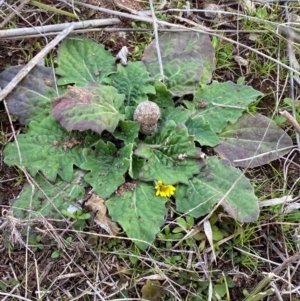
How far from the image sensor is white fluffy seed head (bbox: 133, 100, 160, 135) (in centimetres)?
187

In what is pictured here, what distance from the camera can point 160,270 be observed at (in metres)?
1.72

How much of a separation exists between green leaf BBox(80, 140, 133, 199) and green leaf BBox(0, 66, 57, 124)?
0.27 m

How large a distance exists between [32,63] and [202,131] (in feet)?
2.42

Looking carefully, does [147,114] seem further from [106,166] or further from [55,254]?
[55,254]

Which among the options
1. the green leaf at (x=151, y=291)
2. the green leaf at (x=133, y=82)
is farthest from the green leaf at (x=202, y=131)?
the green leaf at (x=151, y=291)

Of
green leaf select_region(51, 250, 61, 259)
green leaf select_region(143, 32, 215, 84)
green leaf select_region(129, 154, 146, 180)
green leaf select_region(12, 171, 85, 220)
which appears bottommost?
green leaf select_region(51, 250, 61, 259)

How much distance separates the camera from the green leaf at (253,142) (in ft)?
6.53

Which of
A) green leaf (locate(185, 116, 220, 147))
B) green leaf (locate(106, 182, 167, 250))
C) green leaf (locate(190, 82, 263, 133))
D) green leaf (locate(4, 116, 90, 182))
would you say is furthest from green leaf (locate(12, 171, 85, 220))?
green leaf (locate(190, 82, 263, 133))

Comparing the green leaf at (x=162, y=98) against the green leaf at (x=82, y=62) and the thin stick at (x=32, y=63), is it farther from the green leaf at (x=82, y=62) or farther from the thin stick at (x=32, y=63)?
the thin stick at (x=32, y=63)

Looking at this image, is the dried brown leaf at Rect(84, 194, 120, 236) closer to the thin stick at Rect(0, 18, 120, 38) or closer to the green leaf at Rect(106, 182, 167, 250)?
the green leaf at Rect(106, 182, 167, 250)

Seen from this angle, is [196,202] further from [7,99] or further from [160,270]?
[7,99]

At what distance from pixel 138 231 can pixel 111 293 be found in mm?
227

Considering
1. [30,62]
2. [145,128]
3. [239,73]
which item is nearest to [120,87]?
[145,128]

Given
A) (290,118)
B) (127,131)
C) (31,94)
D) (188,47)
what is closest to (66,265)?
(127,131)
